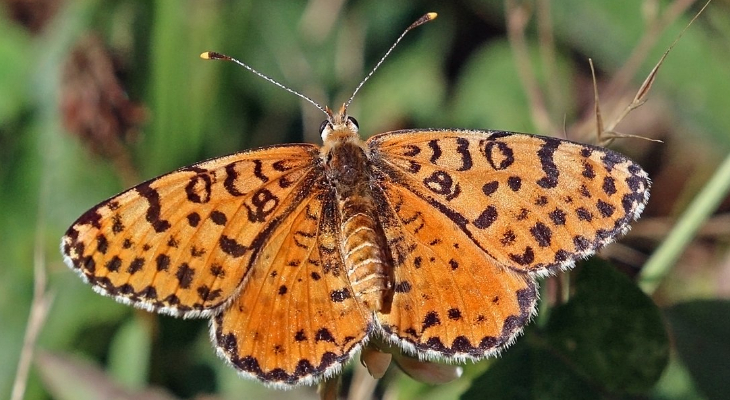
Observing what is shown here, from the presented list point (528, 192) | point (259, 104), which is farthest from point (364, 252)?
point (259, 104)

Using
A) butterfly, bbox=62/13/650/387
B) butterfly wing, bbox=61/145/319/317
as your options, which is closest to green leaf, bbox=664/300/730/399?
butterfly, bbox=62/13/650/387

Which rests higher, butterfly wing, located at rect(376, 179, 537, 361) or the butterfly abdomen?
the butterfly abdomen

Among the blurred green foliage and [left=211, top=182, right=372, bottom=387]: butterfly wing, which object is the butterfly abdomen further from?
the blurred green foliage

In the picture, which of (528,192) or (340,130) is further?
(340,130)

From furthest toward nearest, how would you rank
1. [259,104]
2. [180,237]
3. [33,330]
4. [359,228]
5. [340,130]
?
[259,104]
[33,330]
[340,130]
[359,228]
[180,237]

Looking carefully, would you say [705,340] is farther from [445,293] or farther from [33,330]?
[33,330]

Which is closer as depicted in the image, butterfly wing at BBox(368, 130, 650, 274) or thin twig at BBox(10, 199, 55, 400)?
butterfly wing at BBox(368, 130, 650, 274)

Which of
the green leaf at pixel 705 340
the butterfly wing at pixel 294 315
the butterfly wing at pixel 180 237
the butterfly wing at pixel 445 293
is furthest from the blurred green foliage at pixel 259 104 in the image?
the butterfly wing at pixel 180 237

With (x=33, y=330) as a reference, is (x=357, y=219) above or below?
above

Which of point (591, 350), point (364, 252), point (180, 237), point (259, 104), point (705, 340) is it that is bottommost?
point (705, 340)
